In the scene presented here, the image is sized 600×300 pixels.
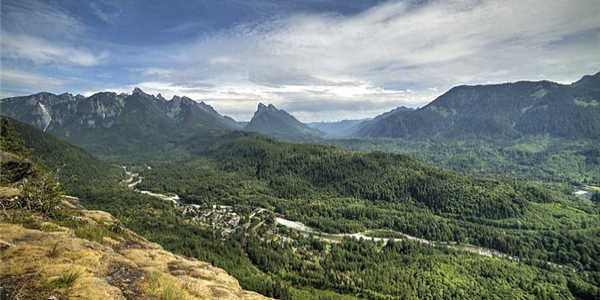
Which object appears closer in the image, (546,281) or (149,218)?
(546,281)

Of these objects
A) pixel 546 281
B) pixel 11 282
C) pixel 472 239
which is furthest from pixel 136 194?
pixel 546 281

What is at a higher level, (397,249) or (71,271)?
(71,271)

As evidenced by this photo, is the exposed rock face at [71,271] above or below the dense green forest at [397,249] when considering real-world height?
above

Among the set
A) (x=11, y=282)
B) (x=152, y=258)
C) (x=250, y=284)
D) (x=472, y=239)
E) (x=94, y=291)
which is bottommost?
(x=472, y=239)

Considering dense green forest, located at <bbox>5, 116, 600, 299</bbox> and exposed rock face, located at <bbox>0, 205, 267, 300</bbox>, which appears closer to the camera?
exposed rock face, located at <bbox>0, 205, 267, 300</bbox>

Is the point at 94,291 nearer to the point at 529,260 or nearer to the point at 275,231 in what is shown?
the point at 275,231

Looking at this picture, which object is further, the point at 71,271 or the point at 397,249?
the point at 397,249

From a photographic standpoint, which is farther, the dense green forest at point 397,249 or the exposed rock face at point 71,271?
the dense green forest at point 397,249

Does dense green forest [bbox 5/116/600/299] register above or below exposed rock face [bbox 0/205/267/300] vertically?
below

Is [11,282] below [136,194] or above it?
above

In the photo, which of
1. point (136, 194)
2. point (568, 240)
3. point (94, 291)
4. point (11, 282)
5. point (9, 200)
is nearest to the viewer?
point (11, 282)

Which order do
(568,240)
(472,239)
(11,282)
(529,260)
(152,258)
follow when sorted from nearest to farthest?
(11,282), (152,258), (529,260), (568,240), (472,239)
